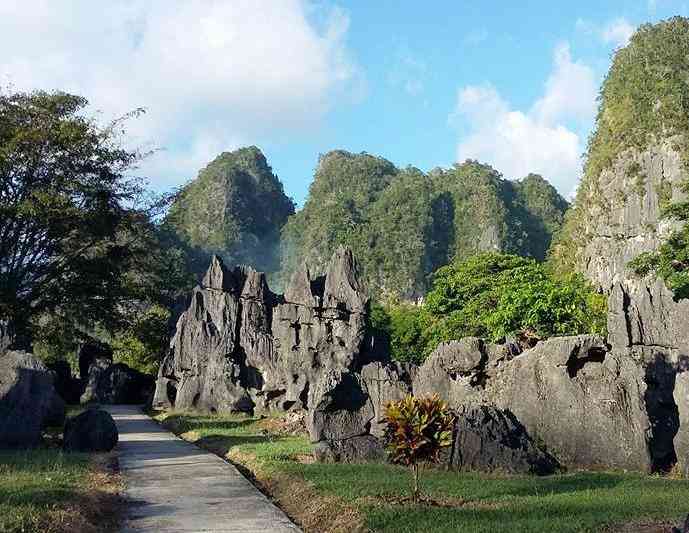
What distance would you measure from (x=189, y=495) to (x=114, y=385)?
2754 cm

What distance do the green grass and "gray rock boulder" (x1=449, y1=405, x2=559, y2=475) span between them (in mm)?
5807

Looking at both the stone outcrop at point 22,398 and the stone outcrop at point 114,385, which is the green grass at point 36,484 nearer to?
the stone outcrop at point 22,398

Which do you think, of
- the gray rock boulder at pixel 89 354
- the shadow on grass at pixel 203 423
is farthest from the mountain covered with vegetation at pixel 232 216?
the shadow on grass at pixel 203 423

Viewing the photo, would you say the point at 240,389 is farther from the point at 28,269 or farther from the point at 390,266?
the point at 390,266

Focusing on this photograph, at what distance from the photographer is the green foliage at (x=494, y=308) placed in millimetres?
32219

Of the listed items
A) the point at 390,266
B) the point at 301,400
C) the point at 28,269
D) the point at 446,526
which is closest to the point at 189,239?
the point at 390,266

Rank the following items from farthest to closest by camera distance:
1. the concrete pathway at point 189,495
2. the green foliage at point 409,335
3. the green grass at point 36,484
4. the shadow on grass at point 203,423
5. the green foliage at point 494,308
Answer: the green foliage at point 409,335 < the green foliage at point 494,308 < the shadow on grass at point 203,423 < the concrete pathway at point 189,495 < the green grass at point 36,484

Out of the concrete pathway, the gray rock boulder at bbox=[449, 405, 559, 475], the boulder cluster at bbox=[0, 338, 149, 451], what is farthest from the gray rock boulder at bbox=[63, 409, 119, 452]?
the gray rock boulder at bbox=[449, 405, 559, 475]

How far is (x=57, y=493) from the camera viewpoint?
30.4 ft

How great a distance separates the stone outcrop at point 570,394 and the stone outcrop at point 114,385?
72.3 ft

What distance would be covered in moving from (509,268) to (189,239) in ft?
143

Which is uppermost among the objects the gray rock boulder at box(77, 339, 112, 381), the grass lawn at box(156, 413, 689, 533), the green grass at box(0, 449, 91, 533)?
the gray rock boulder at box(77, 339, 112, 381)

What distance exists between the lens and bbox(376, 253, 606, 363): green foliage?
106 ft

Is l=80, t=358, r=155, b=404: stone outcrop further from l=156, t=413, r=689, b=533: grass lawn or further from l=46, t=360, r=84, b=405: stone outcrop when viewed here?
l=156, t=413, r=689, b=533: grass lawn
